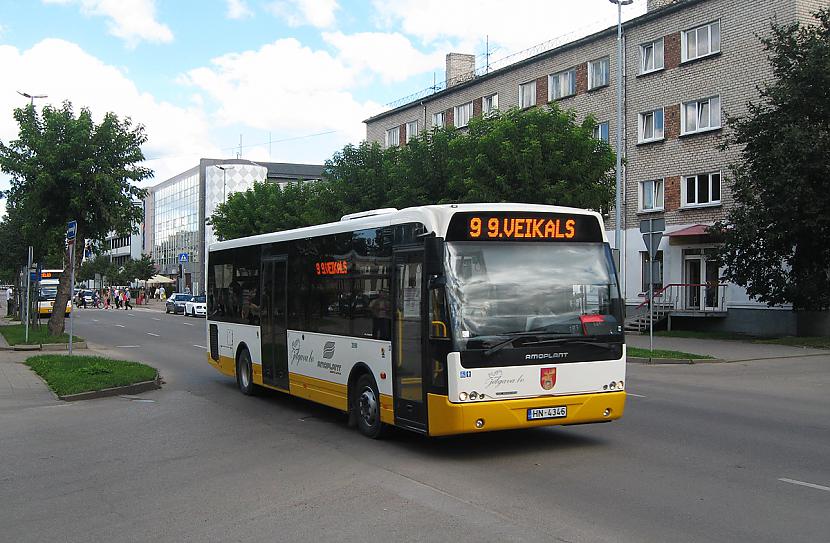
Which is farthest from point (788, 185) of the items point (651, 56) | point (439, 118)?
point (439, 118)

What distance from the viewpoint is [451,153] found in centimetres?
3011

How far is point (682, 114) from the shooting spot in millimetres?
34938

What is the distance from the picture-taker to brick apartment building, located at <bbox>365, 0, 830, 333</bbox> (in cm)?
3222

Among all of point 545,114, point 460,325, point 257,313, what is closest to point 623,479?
point 460,325

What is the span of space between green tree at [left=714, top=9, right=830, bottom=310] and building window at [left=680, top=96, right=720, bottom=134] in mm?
5970

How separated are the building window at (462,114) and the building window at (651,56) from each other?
1164 cm

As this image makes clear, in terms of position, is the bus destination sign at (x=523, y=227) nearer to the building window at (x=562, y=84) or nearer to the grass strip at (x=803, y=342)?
the grass strip at (x=803, y=342)

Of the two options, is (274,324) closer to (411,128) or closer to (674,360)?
(674,360)

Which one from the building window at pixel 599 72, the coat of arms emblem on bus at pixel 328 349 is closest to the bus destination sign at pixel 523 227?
the coat of arms emblem on bus at pixel 328 349

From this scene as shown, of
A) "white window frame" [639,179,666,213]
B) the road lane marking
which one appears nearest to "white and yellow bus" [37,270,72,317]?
"white window frame" [639,179,666,213]

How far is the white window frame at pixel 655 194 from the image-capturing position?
3591 centimetres

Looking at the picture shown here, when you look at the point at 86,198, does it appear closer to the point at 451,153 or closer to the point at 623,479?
the point at 451,153

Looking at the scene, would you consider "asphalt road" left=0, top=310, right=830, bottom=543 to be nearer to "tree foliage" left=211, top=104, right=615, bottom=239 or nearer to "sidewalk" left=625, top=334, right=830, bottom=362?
"sidewalk" left=625, top=334, right=830, bottom=362

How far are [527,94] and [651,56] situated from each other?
25.0 feet
